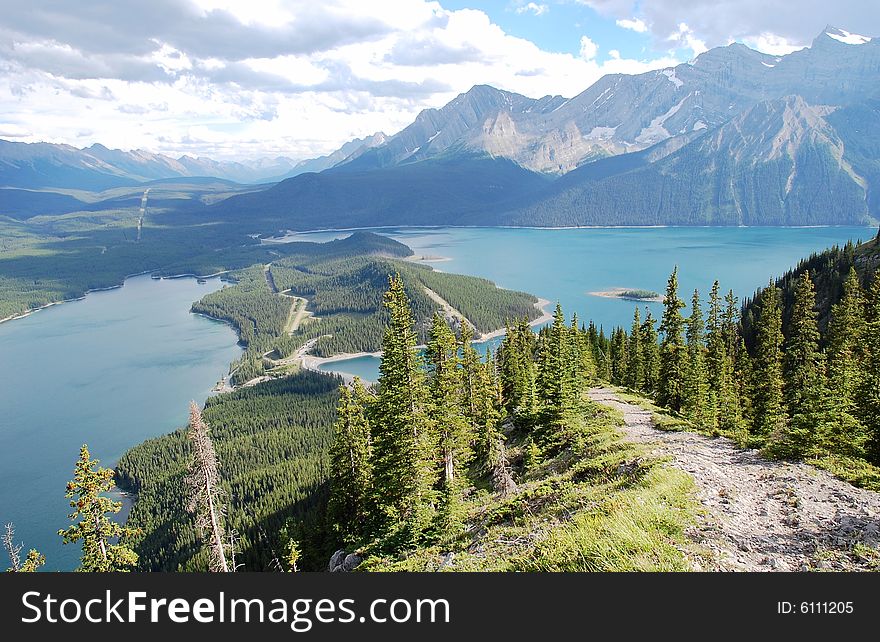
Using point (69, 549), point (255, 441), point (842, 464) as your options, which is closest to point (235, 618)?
point (842, 464)

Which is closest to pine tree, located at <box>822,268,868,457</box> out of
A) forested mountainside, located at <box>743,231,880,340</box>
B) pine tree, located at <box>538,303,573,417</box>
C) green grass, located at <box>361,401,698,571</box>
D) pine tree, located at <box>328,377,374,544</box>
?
green grass, located at <box>361,401,698,571</box>

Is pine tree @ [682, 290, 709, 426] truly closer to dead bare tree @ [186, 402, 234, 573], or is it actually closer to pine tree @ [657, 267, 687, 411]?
pine tree @ [657, 267, 687, 411]

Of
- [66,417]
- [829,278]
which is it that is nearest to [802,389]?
[829,278]

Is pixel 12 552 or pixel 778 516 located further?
pixel 12 552

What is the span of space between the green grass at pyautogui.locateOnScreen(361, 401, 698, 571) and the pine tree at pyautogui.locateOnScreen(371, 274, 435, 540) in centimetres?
323

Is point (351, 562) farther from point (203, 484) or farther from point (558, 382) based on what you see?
point (558, 382)

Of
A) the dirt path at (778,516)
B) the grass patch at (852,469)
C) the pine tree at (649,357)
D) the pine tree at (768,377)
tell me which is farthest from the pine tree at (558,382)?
the pine tree at (649,357)

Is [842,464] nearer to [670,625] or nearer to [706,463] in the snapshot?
[706,463]

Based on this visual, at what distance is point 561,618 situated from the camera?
33.8 feet

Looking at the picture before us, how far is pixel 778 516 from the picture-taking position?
18.4 m

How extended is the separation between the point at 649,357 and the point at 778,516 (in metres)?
54.8

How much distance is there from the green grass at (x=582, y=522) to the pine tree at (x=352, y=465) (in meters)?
10.9

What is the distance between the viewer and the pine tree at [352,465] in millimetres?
42500

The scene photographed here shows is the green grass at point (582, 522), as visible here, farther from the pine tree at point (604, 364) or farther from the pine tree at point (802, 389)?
the pine tree at point (604, 364)
